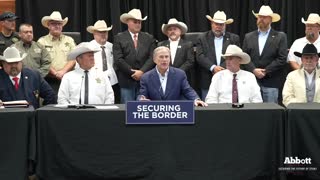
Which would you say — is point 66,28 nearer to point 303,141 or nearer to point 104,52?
point 104,52

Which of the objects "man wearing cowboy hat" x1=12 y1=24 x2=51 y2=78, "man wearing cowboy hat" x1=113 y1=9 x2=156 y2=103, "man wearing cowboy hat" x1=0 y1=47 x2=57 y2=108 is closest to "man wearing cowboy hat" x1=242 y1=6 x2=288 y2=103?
"man wearing cowboy hat" x1=113 y1=9 x2=156 y2=103

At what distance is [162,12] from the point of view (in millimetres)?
9500

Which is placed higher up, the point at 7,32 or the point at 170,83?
the point at 7,32

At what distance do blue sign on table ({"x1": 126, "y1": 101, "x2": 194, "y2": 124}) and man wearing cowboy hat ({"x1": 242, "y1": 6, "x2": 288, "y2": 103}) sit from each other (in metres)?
2.52

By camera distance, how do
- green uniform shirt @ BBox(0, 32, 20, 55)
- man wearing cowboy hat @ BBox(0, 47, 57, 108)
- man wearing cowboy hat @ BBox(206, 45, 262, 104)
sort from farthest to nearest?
green uniform shirt @ BBox(0, 32, 20, 55) → man wearing cowboy hat @ BBox(206, 45, 262, 104) → man wearing cowboy hat @ BBox(0, 47, 57, 108)

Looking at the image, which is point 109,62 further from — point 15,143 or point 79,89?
point 15,143

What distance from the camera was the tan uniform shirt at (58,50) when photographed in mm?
7707

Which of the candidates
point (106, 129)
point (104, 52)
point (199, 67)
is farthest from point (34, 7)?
point (106, 129)

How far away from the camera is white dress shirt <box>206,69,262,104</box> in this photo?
6.48 metres

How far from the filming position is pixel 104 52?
7.74m

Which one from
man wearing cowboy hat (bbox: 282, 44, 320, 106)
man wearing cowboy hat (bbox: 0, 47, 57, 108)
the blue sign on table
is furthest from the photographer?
man wearing cowboy hat (bbox: 282, 44, 320, 106)

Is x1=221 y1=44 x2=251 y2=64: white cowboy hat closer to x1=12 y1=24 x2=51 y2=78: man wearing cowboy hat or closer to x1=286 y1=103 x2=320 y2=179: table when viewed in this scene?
x1=286 y1=103 x2=320 y2=179: table

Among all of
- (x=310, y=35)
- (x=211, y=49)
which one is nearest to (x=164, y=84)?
(x=211, y=49)

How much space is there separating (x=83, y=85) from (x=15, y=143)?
1396 mm
